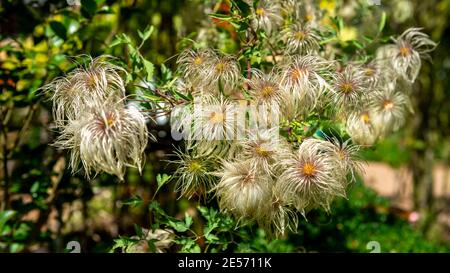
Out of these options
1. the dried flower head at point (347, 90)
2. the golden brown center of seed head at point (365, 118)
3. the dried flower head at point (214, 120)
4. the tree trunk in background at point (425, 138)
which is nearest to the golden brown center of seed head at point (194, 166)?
the dried flower head at point (214, 120)

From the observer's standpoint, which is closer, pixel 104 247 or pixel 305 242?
pixel 104 247

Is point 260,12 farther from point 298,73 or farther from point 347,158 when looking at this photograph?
point 347,158

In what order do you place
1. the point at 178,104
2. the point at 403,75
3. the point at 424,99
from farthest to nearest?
the point at 424,99 < the point at 403,75 < the point at 178,104

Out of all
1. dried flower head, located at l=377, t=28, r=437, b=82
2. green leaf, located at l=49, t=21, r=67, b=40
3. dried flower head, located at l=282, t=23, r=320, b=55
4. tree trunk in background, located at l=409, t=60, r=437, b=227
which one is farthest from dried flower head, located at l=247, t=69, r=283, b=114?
tree trunk in background, located at l=409, t=60, r=437, b=227

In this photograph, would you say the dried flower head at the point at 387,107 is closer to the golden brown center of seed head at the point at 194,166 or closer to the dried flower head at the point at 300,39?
the dried flower head at the point at 300,39
